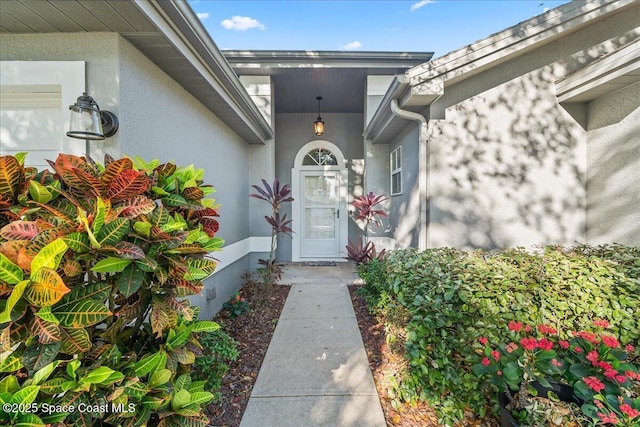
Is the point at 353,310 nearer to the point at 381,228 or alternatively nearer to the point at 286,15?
the point at 381,228

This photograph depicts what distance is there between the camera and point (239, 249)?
5301 millimetres

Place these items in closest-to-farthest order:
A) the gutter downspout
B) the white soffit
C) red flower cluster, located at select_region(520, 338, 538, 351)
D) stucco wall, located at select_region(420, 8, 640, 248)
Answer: red flower cluster, located at select_region(520, 338, 538, 351) < the white soffit < stucco wall, located at select_region(420, 8, 640, 248) < the gutter downspout

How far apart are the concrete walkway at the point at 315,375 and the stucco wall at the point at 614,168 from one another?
137 inches

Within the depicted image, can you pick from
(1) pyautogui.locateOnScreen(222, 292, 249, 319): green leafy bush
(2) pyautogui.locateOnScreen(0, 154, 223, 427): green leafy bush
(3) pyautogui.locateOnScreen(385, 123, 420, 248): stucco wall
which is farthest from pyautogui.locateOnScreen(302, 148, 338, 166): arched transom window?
(2) pyautogui.locateOnScreen(0, 154, 223, 427): green leafy bush

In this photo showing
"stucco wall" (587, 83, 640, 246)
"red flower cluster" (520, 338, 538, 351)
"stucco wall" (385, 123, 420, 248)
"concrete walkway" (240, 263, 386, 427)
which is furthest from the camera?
"stucco wall" (385, 123, 420, 248)

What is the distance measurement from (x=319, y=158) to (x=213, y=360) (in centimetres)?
587

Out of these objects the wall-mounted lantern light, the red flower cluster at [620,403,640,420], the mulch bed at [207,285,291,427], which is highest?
the wall-mounted lantern light

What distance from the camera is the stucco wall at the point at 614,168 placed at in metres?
3.20

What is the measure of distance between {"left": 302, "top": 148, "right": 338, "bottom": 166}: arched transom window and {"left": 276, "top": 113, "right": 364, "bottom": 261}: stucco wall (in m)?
0.30

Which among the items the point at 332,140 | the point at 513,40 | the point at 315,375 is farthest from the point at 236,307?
the point at 513,40

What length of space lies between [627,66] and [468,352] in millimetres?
3457

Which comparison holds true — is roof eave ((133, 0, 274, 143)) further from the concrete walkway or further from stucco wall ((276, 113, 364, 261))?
the concrete walkway

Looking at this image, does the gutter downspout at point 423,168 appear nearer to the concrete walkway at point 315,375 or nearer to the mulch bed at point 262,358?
the mulch bed at point 262,358

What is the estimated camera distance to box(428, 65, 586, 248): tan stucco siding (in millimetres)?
3803
